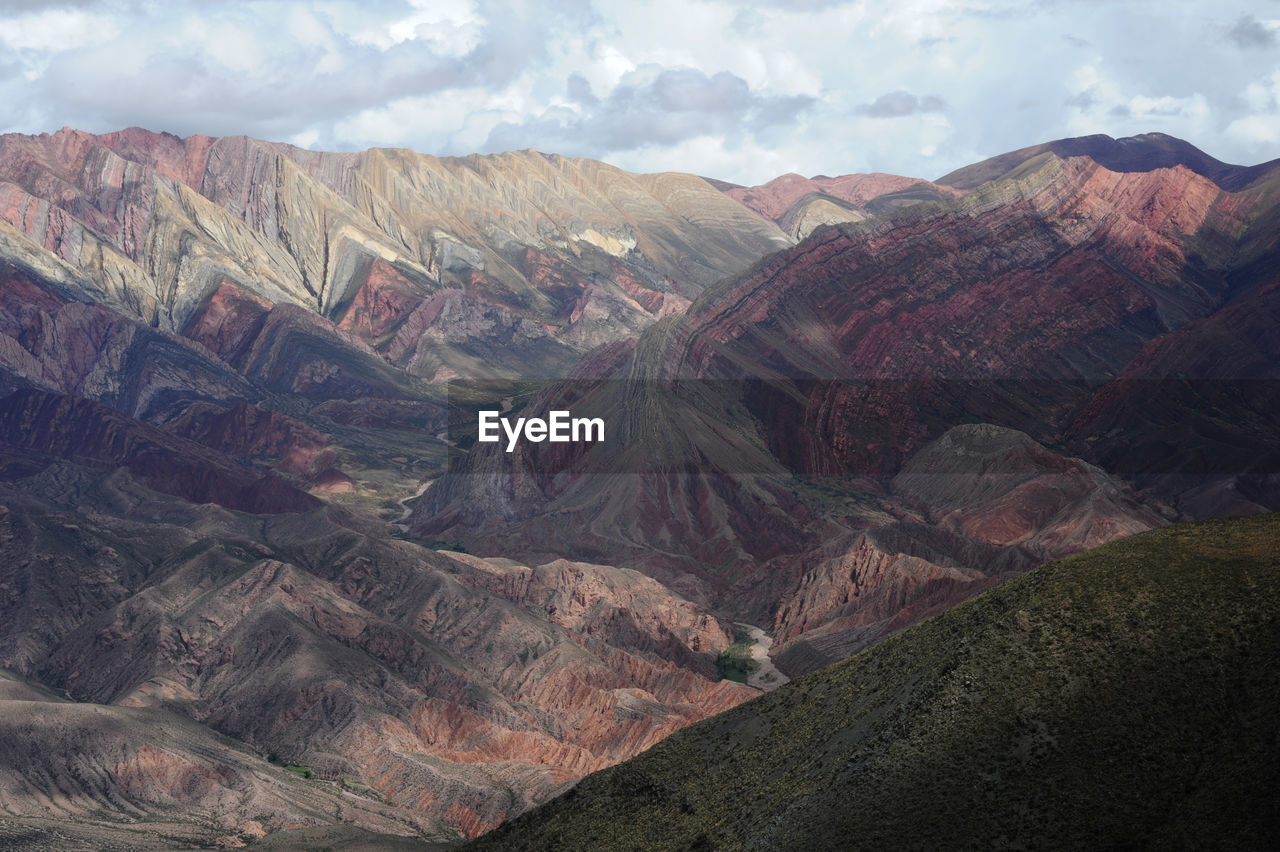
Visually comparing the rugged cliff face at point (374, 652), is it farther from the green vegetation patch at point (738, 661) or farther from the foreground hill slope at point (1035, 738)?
the foreground hill slope at point (1035, 738)

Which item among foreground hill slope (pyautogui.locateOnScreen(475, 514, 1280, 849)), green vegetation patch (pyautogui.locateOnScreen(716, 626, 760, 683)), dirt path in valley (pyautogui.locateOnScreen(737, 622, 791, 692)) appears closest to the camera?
foreground hill slope (pyautogui.locateOnScreen(475, 514, 1280, 849))

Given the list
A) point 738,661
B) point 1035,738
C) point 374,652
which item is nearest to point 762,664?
point 738,661

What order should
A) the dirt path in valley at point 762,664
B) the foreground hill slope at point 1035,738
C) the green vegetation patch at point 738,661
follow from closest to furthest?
the foreground hill slope at point 1035,738
the dirt path in valley at point 762,664
the green vegetation patch at point 738,661

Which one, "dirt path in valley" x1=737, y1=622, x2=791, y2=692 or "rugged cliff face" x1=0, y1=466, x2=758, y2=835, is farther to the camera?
"dirt path in valley" x1=737, y1=622, x2=791, y2=692

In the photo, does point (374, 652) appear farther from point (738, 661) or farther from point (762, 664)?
point (762, 664)

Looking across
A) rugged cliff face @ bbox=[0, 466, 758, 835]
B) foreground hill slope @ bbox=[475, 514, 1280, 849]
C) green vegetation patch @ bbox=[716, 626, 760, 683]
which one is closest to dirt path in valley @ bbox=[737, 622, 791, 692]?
green vegetation patch @ bbox=[716, 626, 760, 683]

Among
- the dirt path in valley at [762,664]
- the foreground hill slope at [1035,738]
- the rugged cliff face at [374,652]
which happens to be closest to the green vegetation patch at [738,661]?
the dirt path in valley at [762,664]

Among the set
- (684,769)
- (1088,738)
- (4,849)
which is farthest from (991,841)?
(4,849)

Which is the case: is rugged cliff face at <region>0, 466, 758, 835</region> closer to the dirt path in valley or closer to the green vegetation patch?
the green vegetation patch
